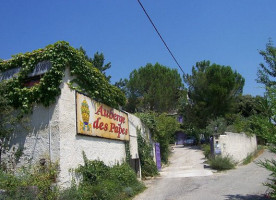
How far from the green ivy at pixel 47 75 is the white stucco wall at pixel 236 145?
1033cm

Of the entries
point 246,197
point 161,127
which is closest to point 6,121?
point 246,197

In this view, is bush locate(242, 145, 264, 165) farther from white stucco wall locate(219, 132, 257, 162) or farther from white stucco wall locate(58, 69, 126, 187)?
white stucco wall locate(58, 69, 126, 187)

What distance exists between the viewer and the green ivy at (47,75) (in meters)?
9.02

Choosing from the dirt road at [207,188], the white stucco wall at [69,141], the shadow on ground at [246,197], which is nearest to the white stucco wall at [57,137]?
the white stucco wall at [69,141]

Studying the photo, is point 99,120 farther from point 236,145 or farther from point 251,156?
point 251,156

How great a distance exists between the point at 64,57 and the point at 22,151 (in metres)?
3.25

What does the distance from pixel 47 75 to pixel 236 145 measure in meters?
14.4

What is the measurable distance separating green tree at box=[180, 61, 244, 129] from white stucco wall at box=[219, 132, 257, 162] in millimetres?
8699

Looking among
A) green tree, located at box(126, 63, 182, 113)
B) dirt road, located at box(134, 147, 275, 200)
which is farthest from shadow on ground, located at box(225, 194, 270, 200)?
green tree, located at box(126, 63, 182, 113)

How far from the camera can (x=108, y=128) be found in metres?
11.7

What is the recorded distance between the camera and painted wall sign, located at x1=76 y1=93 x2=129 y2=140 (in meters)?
9.89

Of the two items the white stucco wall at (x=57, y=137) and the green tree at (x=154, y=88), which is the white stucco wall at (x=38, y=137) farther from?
the green tree at (x=154, y=88)

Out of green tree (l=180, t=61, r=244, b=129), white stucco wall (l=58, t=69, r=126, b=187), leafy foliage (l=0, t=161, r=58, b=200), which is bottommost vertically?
leafy foliage (l=0, t=161, r=58, b=200)

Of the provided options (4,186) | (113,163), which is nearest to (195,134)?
(113,163)
